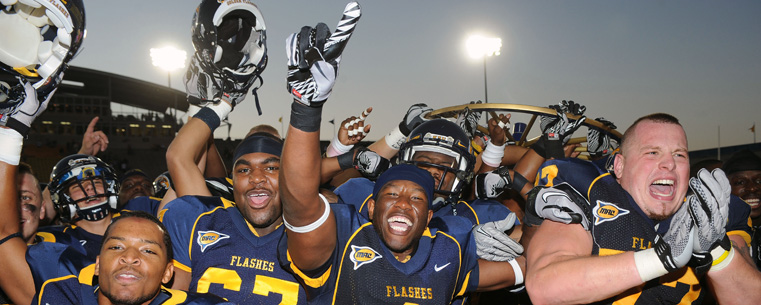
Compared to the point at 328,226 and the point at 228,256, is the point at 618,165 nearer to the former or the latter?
the point at 328,226

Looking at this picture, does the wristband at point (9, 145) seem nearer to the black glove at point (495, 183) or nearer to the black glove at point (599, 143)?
the black glove at point (495, 183)

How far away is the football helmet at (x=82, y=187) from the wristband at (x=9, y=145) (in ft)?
3.81

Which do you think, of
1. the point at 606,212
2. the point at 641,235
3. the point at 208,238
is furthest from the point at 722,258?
the point at 208,238

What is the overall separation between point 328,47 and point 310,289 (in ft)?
4.44

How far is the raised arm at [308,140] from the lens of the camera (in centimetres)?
210

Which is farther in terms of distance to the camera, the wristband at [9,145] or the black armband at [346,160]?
the black armband at [346,160]

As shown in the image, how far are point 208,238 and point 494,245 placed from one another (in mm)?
1760

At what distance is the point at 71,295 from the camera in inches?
118

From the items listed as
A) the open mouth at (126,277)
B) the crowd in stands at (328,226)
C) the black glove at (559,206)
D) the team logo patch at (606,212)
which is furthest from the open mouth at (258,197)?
the team logo patch at (606,212)

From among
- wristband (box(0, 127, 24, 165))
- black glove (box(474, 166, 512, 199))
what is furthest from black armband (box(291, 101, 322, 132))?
black glove (box(474, 166, 512, 199))

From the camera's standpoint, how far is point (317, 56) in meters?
2.10

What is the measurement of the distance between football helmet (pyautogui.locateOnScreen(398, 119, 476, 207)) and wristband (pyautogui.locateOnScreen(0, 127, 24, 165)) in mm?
2457

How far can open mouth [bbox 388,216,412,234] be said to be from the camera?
2.87 m

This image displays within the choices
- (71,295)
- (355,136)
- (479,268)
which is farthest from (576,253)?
(71,295)
